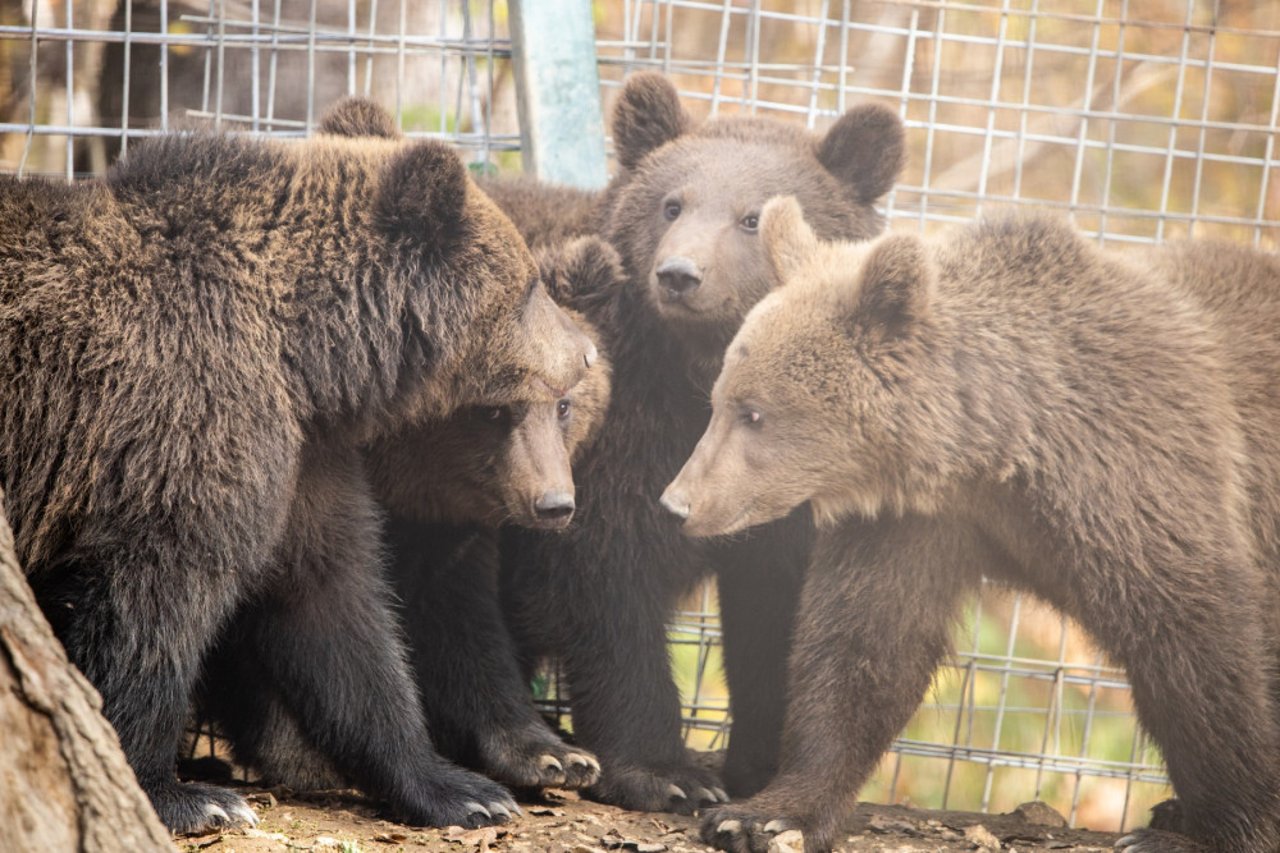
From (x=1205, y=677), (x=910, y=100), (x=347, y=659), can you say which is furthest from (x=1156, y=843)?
(x=910, y=100)

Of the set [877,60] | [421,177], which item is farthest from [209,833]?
[877,60]

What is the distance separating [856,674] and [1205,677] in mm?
1123

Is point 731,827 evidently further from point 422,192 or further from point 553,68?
point 553,68

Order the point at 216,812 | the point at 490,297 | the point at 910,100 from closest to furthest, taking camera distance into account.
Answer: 1. the point at 216,812
2. the point at 490,297
3. the point at 910,100

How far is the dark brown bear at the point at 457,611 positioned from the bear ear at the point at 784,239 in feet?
→ 2.36

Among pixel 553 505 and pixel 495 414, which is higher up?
pixel 495 414

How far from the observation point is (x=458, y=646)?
6.06 metres

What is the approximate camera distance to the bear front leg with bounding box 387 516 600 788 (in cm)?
604

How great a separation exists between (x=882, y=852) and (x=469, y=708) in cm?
171

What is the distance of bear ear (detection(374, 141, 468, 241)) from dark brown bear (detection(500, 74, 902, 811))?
1.09m

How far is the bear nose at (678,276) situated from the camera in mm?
5754

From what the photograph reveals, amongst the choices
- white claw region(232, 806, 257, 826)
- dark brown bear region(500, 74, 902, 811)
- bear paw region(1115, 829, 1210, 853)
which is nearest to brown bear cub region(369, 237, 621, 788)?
dark brown bear region(500, 74, 902, 811)

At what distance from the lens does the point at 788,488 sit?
5.20 metres

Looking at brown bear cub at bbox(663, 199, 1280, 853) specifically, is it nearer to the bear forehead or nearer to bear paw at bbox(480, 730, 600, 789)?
bear paw at bbox(480, 730, 600, 789)
